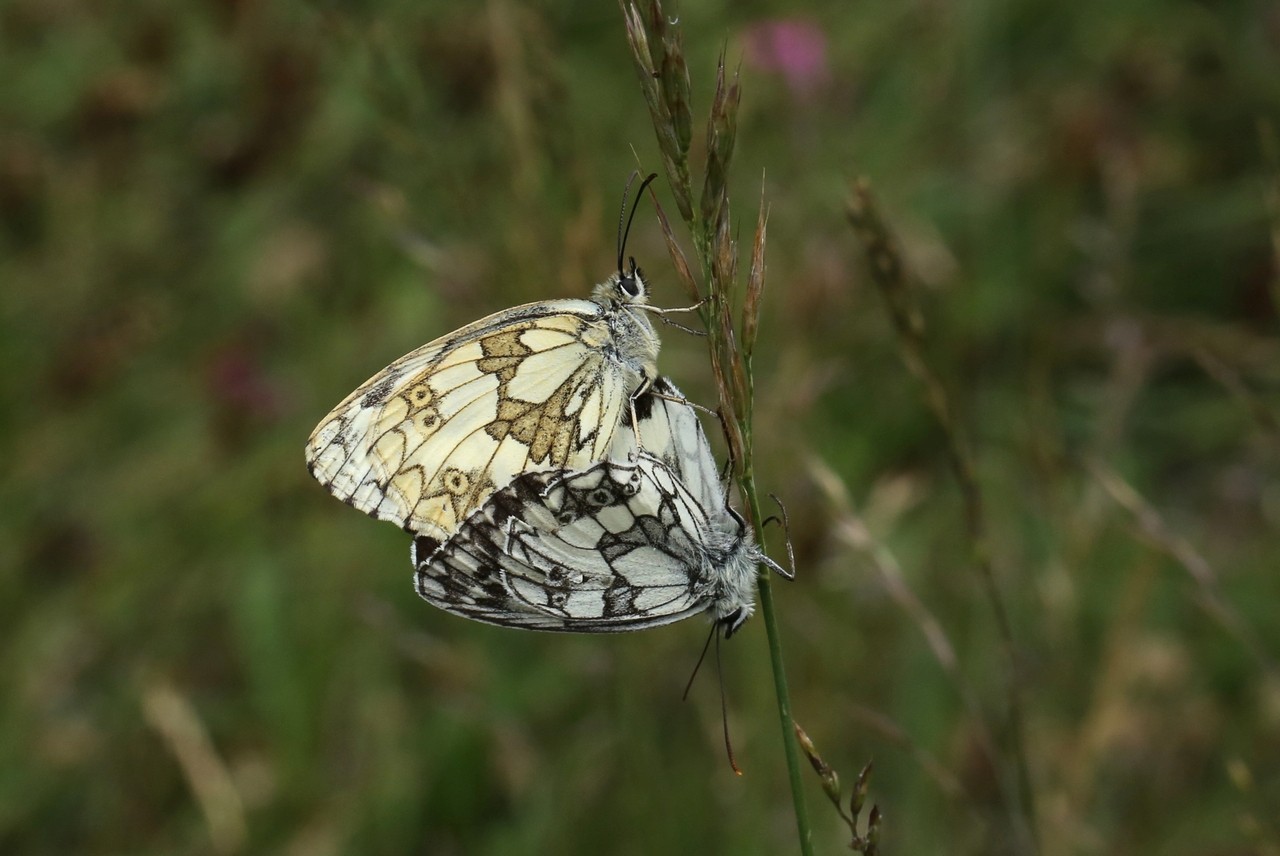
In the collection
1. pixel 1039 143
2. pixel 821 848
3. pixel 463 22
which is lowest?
pixel 821 848

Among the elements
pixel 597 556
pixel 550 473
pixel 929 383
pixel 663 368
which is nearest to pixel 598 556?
pixel 597 556

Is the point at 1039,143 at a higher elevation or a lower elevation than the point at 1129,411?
higher

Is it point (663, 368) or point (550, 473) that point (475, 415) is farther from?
point (663, 368)

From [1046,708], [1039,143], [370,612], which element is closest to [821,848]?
[1046,708]

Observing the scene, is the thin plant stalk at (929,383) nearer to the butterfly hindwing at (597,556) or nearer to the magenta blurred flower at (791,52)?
the butterfly hindwing at (597,556)

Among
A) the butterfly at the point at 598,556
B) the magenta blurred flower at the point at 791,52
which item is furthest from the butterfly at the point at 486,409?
the magenta blurred flower at the point at 791,52

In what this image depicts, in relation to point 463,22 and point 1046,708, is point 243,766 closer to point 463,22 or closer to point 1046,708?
point 1046,708
